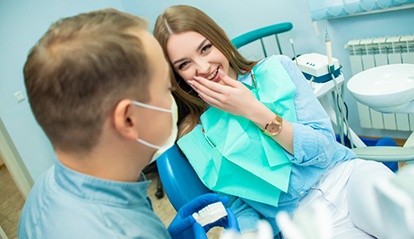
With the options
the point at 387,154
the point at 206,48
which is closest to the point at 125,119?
the point at 206,48

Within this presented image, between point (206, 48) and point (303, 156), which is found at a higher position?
point (206, 48)

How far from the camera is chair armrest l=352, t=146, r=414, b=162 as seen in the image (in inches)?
43.6

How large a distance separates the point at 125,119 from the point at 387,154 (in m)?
0.98

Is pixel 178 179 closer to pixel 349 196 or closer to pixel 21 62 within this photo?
pixel 349 196

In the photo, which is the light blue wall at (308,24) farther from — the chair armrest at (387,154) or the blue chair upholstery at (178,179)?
the blue chair upholstery at (178,179)

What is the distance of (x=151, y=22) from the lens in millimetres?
1990

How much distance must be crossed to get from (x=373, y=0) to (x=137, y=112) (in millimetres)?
1683

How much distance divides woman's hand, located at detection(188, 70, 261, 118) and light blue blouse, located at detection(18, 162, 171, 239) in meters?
0.46

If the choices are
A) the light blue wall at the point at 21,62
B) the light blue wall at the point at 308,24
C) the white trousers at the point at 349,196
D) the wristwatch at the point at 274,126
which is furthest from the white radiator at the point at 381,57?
the light blue wall at the point at 21,62

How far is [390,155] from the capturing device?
3.73 feet

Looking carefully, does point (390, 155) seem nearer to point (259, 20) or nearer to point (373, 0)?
point (373, 0)

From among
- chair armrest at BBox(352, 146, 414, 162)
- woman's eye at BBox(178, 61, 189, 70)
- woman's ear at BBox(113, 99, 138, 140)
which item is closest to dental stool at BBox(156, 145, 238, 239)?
woman's eye at BBox(178, 61, 189, 70)

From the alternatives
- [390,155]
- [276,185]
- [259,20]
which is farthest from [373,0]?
[276,185]

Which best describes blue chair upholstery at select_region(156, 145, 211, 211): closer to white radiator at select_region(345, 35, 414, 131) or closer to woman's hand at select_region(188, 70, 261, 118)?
woman's hand at select_region(188, 70, 261, 118)
